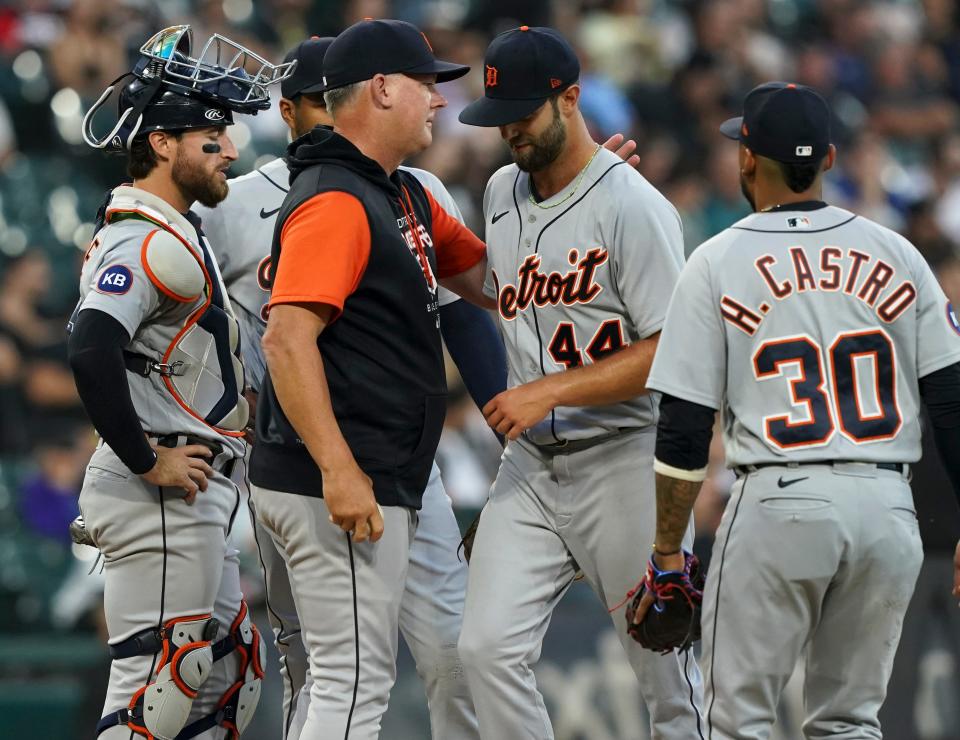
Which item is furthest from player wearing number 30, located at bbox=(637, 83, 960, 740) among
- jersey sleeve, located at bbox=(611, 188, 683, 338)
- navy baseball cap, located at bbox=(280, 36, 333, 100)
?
navy baseball cap, located at bbox=(280, 36, 333, 100)

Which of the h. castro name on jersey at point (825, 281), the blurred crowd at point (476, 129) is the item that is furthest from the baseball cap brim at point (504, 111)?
the blurred crowd at point (476, 129)

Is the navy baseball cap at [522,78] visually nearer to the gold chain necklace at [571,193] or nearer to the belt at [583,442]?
the gold chain necklace at [571,193]

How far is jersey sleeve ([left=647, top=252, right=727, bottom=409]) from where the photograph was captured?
11.4 ft

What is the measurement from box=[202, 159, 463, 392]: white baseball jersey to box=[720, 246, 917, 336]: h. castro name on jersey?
1.35 metres

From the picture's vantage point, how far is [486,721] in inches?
155

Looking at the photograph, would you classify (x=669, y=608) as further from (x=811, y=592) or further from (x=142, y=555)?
(x=142, y=555)

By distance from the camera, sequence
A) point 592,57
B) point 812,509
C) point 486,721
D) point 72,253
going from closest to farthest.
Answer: point 812,509, point 486,721, point 72,253, point 592,57

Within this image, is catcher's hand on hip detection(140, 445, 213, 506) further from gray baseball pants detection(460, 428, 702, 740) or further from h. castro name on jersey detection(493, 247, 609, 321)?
h. castro name on jersey detection(493, 247, 609, 321)

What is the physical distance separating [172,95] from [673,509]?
185 centimetres

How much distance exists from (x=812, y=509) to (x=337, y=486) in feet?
3.70

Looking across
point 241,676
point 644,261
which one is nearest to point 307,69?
point 644,261

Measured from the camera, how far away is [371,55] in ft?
12.7

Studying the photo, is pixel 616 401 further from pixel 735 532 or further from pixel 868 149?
pixel 868 149

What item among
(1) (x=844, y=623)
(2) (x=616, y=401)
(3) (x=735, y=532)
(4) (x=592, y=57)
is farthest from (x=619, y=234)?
(4) (x=592, y=57)
